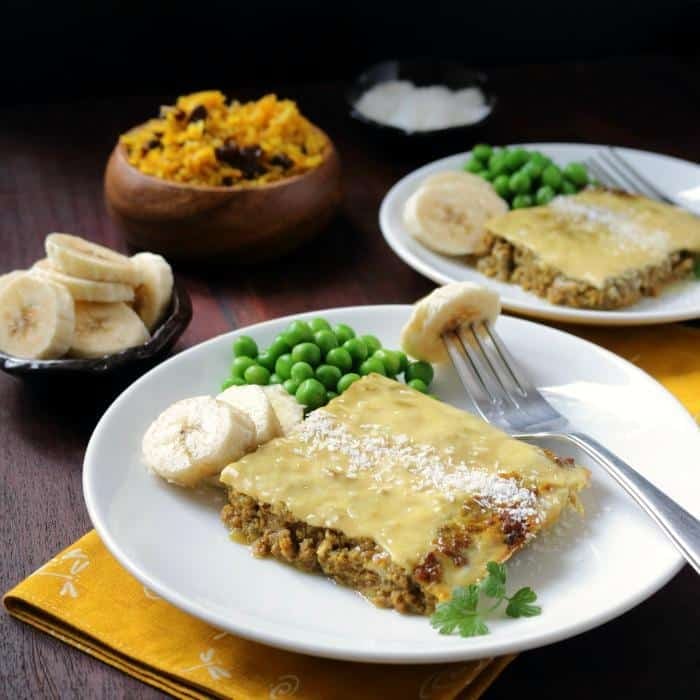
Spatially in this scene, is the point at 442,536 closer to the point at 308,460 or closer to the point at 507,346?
the point at 308,460

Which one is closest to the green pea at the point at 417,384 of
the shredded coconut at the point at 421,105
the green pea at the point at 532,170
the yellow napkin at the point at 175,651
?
the yellow napkin at the point at 175,651

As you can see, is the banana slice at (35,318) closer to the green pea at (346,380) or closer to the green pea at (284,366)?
the green pea at (284,366)

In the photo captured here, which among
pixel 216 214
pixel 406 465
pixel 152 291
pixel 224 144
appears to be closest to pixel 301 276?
pixel 216 214

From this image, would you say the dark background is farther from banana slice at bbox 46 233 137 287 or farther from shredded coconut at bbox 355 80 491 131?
banana slice at bbox 46 233 137 287

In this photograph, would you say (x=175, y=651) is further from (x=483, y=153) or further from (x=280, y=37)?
(x=280, y=37)

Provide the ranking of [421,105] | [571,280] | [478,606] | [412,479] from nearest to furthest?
[478,606]
[412,479]
[571,280]
[421,105]

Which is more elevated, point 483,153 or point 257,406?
point 257,406

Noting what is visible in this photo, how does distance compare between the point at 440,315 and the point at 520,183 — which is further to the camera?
the point at 520,183

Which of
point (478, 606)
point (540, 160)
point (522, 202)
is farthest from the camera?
point (540, 160)
